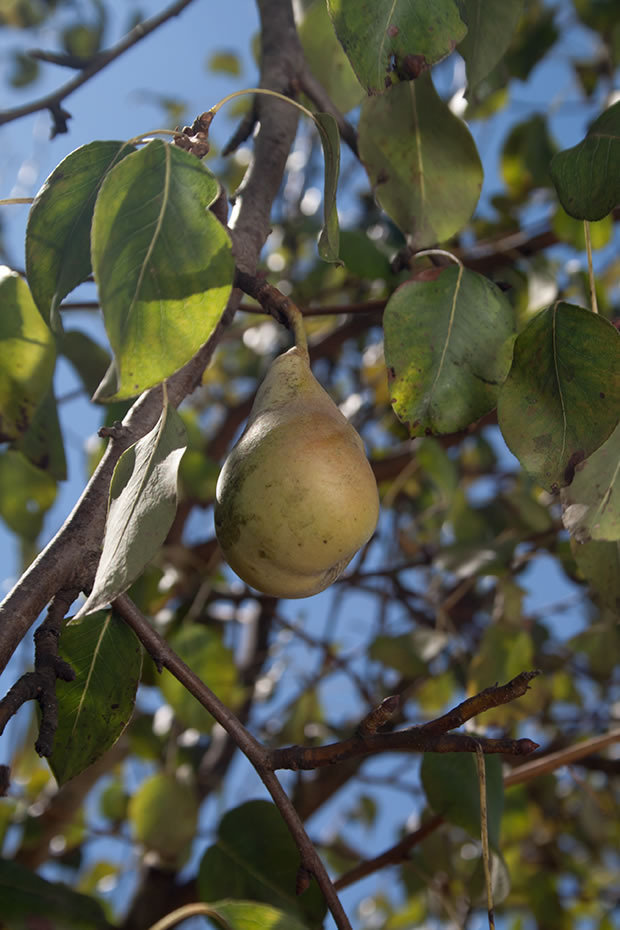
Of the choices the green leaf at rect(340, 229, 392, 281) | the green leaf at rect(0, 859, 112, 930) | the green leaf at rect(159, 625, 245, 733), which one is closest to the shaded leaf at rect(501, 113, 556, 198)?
the green leaf at rect(340, 229, 392, 281)

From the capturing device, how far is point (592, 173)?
467mm

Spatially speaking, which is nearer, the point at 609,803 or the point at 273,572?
the point at 273,572

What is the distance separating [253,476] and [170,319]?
9cm

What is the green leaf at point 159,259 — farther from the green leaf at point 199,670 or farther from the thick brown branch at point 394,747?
the green leaf at point 199,670

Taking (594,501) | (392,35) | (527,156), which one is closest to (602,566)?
(594,501)

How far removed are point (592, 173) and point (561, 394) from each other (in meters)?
0.12

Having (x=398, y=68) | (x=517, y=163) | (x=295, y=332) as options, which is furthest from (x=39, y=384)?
(x=517, y=163)

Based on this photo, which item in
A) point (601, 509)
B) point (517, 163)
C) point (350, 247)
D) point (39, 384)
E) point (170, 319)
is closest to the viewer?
point (170, 319)

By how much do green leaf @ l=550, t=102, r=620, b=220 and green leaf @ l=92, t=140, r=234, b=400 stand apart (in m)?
0.21

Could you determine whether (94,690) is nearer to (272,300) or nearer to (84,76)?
(272,300)

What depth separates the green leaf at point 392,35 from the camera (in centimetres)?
42

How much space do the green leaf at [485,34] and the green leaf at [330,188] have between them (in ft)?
0.36

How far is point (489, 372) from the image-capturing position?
0.51 m

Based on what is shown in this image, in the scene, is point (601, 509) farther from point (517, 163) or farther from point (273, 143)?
point (517, 163)
